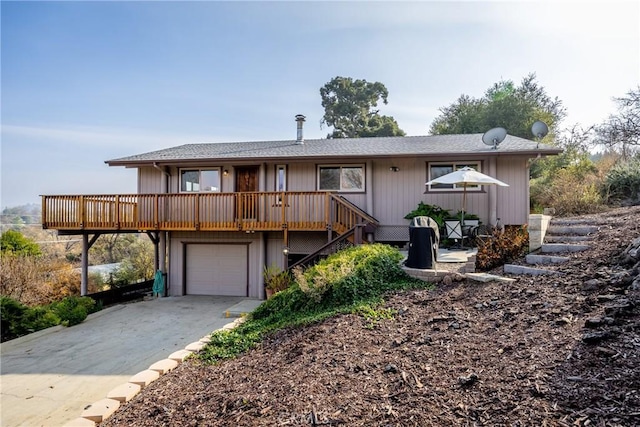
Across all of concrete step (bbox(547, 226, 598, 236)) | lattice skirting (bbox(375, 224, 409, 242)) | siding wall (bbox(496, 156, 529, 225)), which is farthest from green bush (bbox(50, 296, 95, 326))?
siding wall (bbox(496, 156, 529, 225))

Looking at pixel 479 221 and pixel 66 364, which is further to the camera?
pixel 479 221

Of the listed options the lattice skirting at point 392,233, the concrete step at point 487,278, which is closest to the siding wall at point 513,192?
the lattice skirting at point 392,233

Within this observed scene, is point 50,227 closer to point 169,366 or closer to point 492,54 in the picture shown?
point 169,366

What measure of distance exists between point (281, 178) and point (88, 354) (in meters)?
6.97

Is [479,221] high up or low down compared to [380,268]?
up

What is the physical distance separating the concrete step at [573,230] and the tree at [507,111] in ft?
52.1

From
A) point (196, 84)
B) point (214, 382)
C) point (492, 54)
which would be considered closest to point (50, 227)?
point (196, 84)

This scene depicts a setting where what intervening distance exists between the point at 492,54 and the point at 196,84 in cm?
1093

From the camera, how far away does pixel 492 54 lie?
376 inches

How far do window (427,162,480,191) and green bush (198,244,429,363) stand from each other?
4809 millimetres

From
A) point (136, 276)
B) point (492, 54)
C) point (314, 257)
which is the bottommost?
point (136, 276)

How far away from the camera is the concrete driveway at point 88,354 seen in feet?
14.5

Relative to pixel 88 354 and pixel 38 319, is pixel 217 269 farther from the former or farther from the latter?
pixel 88 354

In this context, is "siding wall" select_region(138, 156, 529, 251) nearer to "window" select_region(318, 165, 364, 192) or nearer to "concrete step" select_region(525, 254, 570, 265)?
"window" select_region(318, 165, 364, 192)
